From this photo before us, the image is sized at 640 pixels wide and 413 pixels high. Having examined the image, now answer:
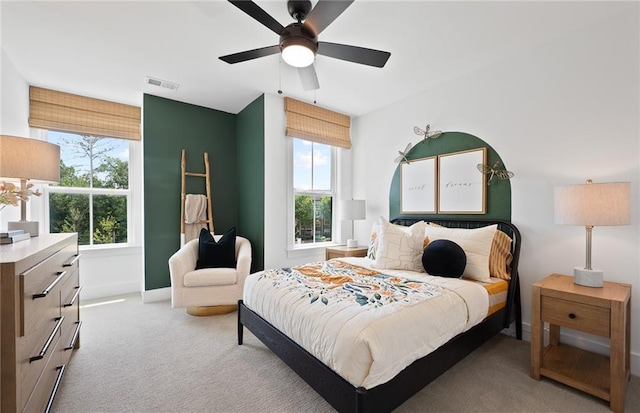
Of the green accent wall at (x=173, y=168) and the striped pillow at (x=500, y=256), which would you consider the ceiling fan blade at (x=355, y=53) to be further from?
the green accent wall at (x=173, y=168)

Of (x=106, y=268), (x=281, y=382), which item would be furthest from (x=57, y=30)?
(x=281, y=382)

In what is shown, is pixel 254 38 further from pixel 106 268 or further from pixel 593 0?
pixel 106 268

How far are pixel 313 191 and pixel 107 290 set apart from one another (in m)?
3.24

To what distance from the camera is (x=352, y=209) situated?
3.96 meters

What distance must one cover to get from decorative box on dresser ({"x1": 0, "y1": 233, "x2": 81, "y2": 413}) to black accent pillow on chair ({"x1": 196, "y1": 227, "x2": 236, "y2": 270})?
53.7 inches

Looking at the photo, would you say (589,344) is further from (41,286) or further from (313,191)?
(41,286)

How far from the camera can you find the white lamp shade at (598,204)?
6.08ft

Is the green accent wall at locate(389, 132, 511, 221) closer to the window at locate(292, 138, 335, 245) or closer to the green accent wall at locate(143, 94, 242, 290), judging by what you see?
the window at locate(292, 138, 335, 245)

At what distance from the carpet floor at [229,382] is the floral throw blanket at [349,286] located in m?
0.65

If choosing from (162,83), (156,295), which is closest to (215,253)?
(156,295)

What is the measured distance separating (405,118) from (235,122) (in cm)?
262

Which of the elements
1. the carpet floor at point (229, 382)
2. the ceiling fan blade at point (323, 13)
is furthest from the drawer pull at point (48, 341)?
the ceiling fan blade at point (323, 13)

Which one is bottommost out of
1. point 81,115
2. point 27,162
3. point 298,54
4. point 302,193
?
point 302,193

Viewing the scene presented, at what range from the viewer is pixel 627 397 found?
182 centimetres
